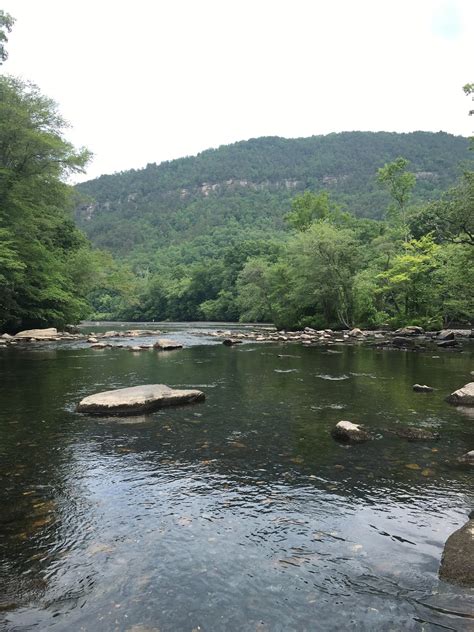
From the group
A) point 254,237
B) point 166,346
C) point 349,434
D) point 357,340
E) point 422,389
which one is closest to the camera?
point 349,434

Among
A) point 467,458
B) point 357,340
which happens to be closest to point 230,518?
point 467,458

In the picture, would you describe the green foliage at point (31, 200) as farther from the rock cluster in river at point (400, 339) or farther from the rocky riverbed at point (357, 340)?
the rock cluster in river at point (400, 339)

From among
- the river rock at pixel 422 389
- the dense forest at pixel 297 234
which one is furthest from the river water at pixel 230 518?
the dense forest at pixel 297 234

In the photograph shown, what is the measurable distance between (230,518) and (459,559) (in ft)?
7.68

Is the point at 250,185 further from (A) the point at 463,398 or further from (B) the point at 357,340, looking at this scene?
(A) the point at 463,398

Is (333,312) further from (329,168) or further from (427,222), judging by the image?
(329,168)

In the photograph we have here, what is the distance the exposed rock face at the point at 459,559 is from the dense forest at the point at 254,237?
25029 millimetres

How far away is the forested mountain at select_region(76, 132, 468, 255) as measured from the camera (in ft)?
466

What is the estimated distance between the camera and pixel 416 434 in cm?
823

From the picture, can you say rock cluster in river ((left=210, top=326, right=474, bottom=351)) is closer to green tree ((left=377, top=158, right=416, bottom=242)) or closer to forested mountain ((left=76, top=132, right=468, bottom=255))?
green tree ((left=377, top=158, right=416, bottom=242))

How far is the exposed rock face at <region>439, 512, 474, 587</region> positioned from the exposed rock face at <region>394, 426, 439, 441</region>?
146 inches

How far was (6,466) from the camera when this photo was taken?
6688 millimetres

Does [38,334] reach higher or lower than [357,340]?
higher

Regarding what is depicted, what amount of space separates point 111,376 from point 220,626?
42.6ft
